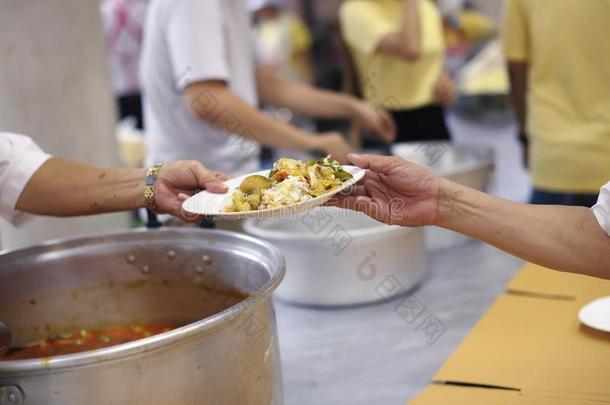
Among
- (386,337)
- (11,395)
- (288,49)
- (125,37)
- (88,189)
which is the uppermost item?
(125,37)

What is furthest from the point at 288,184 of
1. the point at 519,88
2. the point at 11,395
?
the point at 519,88

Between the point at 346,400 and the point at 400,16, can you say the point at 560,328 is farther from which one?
the point at 400,16

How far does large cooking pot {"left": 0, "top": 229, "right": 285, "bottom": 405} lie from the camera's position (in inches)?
29.5

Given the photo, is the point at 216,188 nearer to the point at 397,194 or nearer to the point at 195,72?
the point at 397,194

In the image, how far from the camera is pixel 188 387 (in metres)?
0.81

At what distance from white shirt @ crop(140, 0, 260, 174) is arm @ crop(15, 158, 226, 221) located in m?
0.55

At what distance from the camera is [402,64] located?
8.36 ft

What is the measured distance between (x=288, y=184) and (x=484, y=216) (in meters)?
0.32

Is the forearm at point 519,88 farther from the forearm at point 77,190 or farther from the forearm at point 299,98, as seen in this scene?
the forearm at point 77,190

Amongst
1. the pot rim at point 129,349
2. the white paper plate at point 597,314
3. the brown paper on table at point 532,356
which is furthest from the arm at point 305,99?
the pot rim at point 129,349

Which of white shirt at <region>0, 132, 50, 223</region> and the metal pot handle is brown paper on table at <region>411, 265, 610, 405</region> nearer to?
the metal pot handle

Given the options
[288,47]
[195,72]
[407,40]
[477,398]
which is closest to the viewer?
[477,398]

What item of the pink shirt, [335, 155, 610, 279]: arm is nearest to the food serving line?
[335, 155, 610, 279]: arm

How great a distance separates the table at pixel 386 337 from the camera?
1.17 metres
